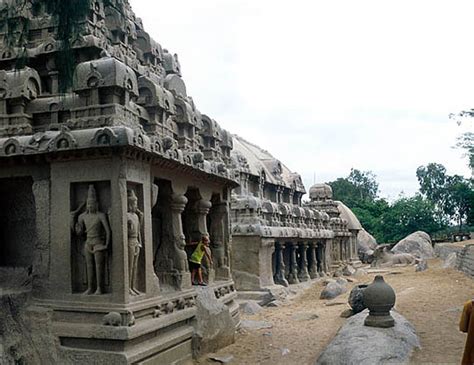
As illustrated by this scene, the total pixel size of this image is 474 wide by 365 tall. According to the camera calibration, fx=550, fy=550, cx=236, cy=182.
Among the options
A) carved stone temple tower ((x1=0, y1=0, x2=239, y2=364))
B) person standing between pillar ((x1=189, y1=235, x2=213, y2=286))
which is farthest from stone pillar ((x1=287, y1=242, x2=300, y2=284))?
carved stone temple tower ((x1=0, y1=0, x2=239, y2=364))

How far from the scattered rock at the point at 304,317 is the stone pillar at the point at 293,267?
803 cm

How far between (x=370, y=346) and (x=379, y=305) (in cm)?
148

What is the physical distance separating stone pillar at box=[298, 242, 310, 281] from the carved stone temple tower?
1531 centimetres

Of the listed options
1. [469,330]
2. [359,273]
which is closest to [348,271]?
[359,273]

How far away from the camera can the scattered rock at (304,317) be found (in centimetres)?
1442

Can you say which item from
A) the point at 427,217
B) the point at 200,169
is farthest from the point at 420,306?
the point at 427,217

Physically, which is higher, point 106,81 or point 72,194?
point 106,81

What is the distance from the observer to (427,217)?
50375 mm

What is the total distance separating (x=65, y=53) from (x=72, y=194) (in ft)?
6.67

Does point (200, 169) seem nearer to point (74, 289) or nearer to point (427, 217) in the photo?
point (74, 289)

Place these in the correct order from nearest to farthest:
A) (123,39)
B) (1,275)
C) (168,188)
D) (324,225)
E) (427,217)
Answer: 1. (1,275)
2. (168,188)
3. (123,39)
4. (324,225)
5. (427,217)

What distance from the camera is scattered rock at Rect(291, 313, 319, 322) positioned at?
47.3 feet

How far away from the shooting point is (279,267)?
22016 mm

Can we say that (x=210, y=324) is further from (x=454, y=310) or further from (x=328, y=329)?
(x=454, y=310)
